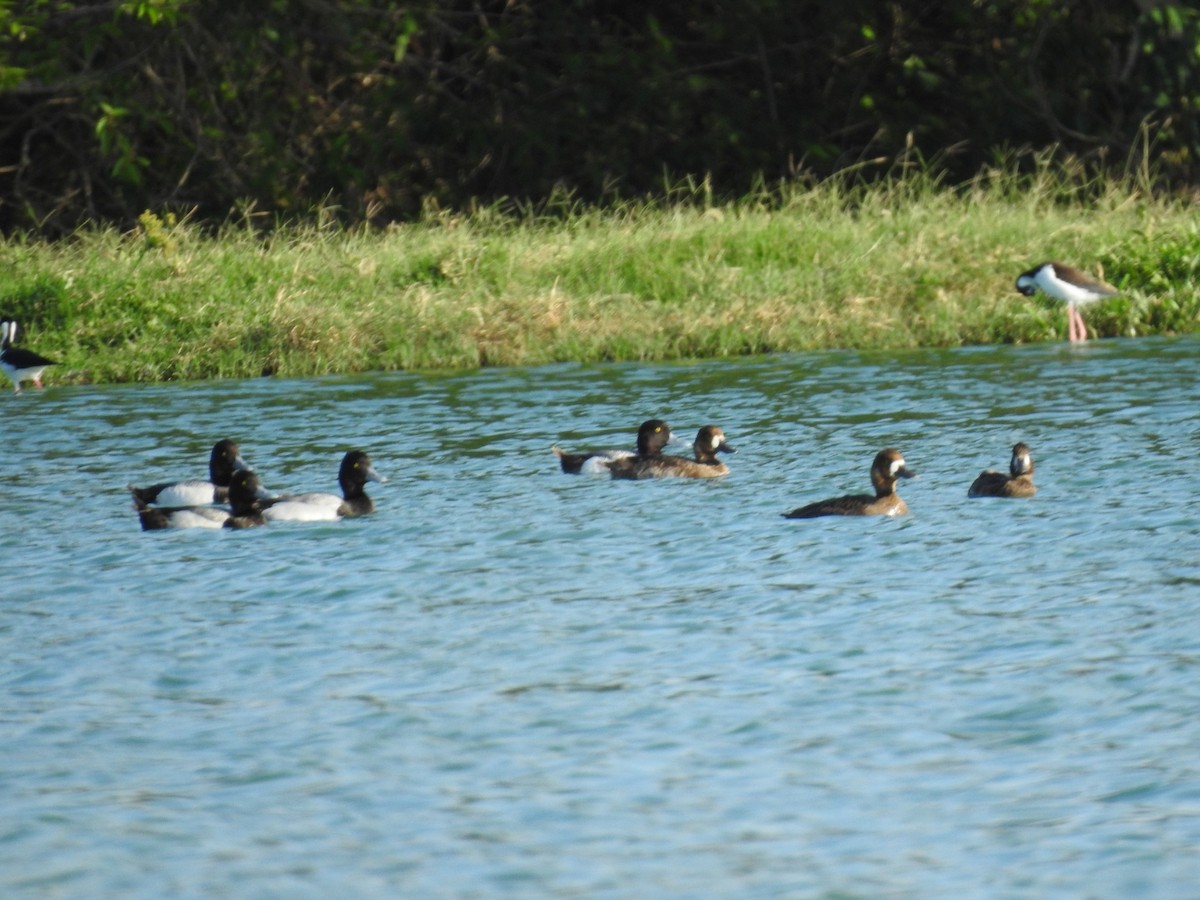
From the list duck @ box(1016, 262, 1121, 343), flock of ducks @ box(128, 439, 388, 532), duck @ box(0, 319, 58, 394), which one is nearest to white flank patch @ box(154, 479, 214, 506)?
flock of ducks @ box(128, 439, 388, 532)

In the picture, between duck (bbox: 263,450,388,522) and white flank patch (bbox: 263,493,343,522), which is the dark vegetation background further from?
white flank patch (bbox: 263,493,343,522)

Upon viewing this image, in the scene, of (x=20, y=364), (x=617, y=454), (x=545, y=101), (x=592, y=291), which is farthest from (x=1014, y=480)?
(x=545, y=101)

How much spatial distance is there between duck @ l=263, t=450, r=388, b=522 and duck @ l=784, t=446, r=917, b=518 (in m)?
2.30

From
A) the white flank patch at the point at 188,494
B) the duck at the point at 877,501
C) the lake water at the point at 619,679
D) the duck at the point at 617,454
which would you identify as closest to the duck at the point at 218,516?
the lake water at the point at 619,679

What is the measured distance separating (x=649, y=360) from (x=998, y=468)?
6938mm

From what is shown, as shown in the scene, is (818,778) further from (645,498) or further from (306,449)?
(306,449)

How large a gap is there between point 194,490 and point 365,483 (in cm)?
96

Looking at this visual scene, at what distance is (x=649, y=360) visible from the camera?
19.3 meters

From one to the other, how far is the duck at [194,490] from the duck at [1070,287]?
29.4 feet

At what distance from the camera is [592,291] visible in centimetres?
2069

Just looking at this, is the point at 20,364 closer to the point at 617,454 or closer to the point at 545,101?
the point at 617,454

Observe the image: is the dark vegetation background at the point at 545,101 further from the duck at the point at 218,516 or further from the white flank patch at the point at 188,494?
the duck at the point at 218,516

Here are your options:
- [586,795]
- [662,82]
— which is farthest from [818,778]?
[662,82]

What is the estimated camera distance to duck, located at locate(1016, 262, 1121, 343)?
18.9m
